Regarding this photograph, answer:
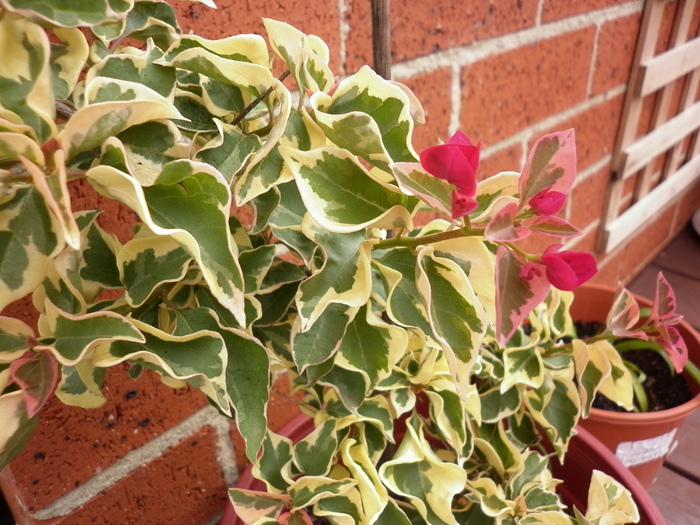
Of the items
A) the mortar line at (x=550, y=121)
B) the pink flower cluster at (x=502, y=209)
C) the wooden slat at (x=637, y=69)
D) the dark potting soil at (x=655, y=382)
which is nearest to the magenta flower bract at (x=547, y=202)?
the pink flower cluster at (x=502, y=209)

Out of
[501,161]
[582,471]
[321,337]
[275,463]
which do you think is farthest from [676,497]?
[321,337]

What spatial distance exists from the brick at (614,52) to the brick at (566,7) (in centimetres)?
4

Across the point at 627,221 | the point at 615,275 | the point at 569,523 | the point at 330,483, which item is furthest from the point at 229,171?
the point at 615,275

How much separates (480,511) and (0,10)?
0.51 m

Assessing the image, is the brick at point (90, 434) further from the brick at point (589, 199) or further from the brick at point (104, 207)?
the brick at point (589, 199)

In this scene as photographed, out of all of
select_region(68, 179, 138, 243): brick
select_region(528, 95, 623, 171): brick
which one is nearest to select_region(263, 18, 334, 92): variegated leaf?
select_region(68, 179, 138, 243): brick

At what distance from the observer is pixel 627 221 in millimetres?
1198

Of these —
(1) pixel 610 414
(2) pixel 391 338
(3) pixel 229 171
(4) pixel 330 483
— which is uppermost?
(3) pixel 229 171

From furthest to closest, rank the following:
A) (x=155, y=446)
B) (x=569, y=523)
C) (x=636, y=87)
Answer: (x=636, y=87)
(x=155, y=446)
(x=569, y=523)

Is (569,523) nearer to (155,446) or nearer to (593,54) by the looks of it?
(155,446)

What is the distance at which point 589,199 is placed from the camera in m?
1.09

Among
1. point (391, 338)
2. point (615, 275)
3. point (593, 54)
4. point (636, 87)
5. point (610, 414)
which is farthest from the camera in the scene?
point (615, 275)

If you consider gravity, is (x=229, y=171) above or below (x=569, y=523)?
above

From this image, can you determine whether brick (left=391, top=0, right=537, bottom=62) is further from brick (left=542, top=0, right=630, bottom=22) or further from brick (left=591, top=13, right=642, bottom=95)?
brick (left=591, top=13, right=642, bottom=95)
